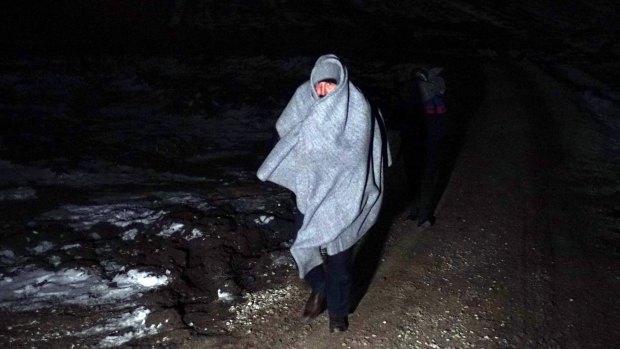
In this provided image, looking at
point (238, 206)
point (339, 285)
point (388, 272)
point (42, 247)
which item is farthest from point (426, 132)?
point (42, 247)

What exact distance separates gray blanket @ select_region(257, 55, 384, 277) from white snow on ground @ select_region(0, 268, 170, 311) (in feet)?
5.84

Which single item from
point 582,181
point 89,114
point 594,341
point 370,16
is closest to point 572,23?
point 370,16

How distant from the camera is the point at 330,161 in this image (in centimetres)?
309

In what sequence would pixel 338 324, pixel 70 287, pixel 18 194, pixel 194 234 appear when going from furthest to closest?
pixel 18 194 → pixel 194 234 → pixel 70 287 → pixel 338 324

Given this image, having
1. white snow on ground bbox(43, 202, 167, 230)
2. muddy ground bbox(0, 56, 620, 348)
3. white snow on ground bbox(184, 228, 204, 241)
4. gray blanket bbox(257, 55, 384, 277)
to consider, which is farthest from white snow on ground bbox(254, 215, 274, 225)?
gray blanket bbox(257, 55, 384, 277)

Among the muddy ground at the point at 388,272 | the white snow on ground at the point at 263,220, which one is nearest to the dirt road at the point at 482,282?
the muddy ground at the point at 388,272

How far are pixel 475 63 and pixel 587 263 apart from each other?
1408 cm

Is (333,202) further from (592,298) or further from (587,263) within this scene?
(587,263)

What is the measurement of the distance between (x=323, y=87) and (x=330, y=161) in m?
0.45

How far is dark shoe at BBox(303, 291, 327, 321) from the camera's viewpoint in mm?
3793

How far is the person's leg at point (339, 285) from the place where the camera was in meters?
3.40

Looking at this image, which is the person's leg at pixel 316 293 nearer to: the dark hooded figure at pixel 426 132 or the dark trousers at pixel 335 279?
the dark trousers at pixel 335 279

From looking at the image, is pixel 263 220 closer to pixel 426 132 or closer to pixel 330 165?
pixel 426 132

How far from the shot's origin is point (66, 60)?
14844mm
